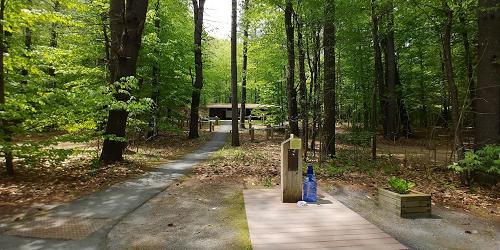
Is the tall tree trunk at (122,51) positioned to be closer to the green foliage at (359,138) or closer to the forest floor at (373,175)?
the forest floor at (373,175)

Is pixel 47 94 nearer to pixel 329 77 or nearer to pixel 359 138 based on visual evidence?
pixel 329 77

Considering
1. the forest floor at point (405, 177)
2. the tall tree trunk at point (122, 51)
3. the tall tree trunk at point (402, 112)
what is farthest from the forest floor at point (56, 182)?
the tall tree trunk at point (402, 112)

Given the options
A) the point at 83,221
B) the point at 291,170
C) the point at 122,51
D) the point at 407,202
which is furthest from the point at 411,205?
the point at 122,51

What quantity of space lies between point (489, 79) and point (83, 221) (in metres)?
9.05

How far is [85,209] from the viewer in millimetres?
6086

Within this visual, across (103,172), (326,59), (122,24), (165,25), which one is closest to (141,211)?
(103,172)

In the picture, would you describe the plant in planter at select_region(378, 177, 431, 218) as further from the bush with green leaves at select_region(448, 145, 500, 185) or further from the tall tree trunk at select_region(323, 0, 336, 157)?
the tall tree trunk at select_region(323, 0, 336, 157)

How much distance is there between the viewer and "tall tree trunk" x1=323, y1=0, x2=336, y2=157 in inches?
433

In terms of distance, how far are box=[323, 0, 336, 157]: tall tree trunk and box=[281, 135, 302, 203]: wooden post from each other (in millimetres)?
6262

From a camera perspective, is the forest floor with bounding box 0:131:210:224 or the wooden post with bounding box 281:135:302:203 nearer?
the wooden post with bounding box 281:135:302:203

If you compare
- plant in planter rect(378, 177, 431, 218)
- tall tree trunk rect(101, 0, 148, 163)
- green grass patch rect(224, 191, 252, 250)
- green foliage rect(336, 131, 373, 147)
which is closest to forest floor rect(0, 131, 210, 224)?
tall tree trunk rect(101, 0, 148, 163)

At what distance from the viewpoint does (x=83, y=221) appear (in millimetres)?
5426

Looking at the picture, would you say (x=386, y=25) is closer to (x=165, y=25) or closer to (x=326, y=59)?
(x=326, y=59)

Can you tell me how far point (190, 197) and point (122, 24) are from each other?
632cm
